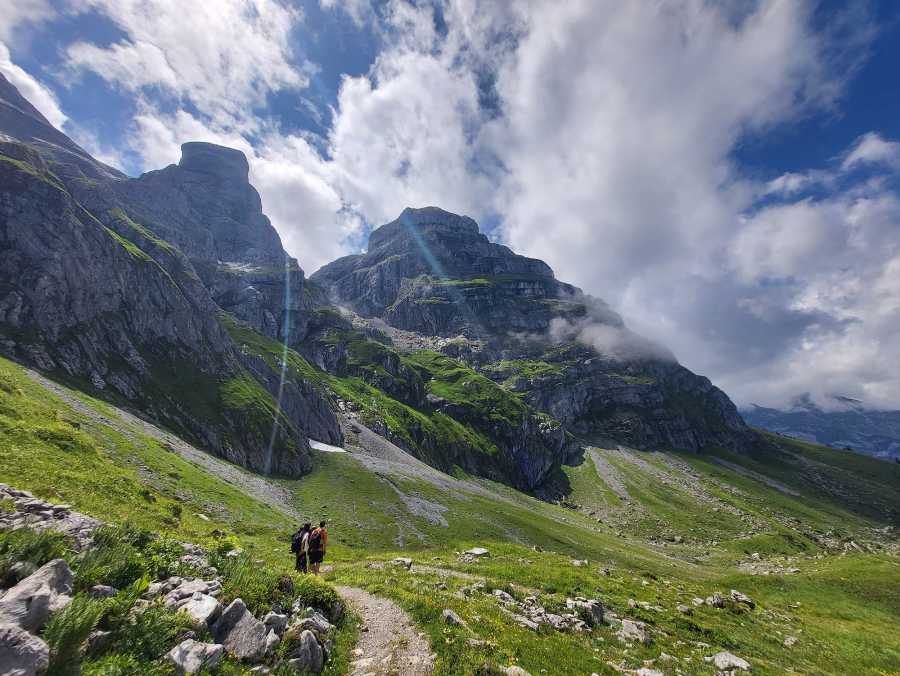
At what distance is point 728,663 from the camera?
16219mm

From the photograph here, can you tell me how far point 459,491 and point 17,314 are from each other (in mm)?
99547

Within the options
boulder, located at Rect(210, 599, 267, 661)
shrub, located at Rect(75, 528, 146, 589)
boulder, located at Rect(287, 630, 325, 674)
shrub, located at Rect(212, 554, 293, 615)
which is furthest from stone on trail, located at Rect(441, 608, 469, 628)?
shrub, located at Rect(75, 528, 146, 589)

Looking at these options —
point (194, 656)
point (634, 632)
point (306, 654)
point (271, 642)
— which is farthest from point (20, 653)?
point (634, 632)

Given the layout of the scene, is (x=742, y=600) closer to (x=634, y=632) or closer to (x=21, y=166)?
(x=634, y=632)

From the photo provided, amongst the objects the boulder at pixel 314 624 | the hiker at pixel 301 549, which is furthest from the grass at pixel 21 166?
the boulder at pixel 314 624

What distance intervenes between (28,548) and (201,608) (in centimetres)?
395

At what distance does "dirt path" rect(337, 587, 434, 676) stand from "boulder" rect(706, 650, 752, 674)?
43.8 ft

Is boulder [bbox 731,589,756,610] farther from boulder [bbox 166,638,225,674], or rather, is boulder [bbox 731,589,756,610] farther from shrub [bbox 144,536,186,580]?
shrub [bbox 144,536,186,580]

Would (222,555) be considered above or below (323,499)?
above

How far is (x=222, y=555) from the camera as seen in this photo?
1410 centimetres

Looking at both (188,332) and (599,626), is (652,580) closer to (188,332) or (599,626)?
(599,626)

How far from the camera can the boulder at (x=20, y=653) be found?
5473mm

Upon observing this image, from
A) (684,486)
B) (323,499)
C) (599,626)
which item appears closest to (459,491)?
(323,499)

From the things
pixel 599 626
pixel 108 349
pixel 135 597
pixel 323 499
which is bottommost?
pixel 323 499
